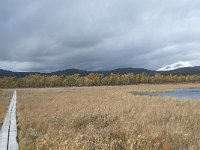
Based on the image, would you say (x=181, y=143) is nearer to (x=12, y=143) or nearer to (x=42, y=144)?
(x=42, y=144)

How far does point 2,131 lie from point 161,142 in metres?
7.97

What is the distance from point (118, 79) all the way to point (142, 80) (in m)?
12.7

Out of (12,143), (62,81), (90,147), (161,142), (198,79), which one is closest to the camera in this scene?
(90,147)

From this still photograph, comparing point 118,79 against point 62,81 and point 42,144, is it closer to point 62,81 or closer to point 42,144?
point 62,81

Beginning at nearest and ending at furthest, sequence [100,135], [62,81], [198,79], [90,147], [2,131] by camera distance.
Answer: [90,147]
[100,135]
[2,131]
[62,81]
[198,79]

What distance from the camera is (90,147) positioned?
10523 mm

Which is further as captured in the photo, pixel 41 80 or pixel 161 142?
pixel 41 80

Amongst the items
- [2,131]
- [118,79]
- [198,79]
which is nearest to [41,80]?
[118,79]

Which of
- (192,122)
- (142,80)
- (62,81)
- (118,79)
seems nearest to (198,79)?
(142,80)

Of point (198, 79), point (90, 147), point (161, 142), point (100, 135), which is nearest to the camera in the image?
point (90, 147)

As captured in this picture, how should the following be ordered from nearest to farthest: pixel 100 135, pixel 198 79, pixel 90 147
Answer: pixel 90 147 < pixel 100 135 < pixel 198 79

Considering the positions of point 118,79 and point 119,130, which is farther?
point 118,79

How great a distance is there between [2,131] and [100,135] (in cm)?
591

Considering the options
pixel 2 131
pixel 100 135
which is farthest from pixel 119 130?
pixel 2 131
